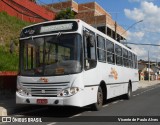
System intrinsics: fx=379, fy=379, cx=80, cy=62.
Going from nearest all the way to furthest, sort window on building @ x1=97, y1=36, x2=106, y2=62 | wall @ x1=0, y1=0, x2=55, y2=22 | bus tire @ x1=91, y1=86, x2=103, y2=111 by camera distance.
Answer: bus tire @ x1=91, y1=86, x2=103, y2=111, window on building @ x1=97, y1=36, x2=106, y2=62, wall @ x1=0, y1=0, x2=55, y2=22

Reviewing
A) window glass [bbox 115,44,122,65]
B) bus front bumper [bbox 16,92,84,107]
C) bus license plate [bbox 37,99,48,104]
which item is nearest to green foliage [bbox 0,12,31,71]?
window glass [bbox 115,44,122,65]

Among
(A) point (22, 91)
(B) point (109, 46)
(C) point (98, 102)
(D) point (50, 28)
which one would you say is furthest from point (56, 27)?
(B) point (109, 46)

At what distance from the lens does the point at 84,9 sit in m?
66.9

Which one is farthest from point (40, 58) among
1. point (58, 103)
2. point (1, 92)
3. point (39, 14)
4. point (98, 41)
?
point (39, 14)

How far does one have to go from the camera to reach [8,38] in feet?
94.8

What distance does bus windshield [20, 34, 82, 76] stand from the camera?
1204cm

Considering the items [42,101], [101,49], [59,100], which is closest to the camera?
[59,100]

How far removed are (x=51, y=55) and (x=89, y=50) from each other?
4.50 feet

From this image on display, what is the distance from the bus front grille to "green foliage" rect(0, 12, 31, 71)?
9.94 m

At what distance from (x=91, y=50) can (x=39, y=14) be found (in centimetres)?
2845

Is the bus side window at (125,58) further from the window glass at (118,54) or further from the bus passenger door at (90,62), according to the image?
the bus passenger door at (90,62)

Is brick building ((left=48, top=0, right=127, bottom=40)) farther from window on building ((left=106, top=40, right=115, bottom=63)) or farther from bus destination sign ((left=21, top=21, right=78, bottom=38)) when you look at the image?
bus destination sign ((left=21, top=21, right=78, bottom=38))

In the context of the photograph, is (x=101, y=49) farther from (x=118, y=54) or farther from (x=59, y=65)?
(x=118, y=54)

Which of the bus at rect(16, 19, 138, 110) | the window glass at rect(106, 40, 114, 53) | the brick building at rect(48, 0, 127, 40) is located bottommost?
the bus at rect(16, 19, 138, 110)
